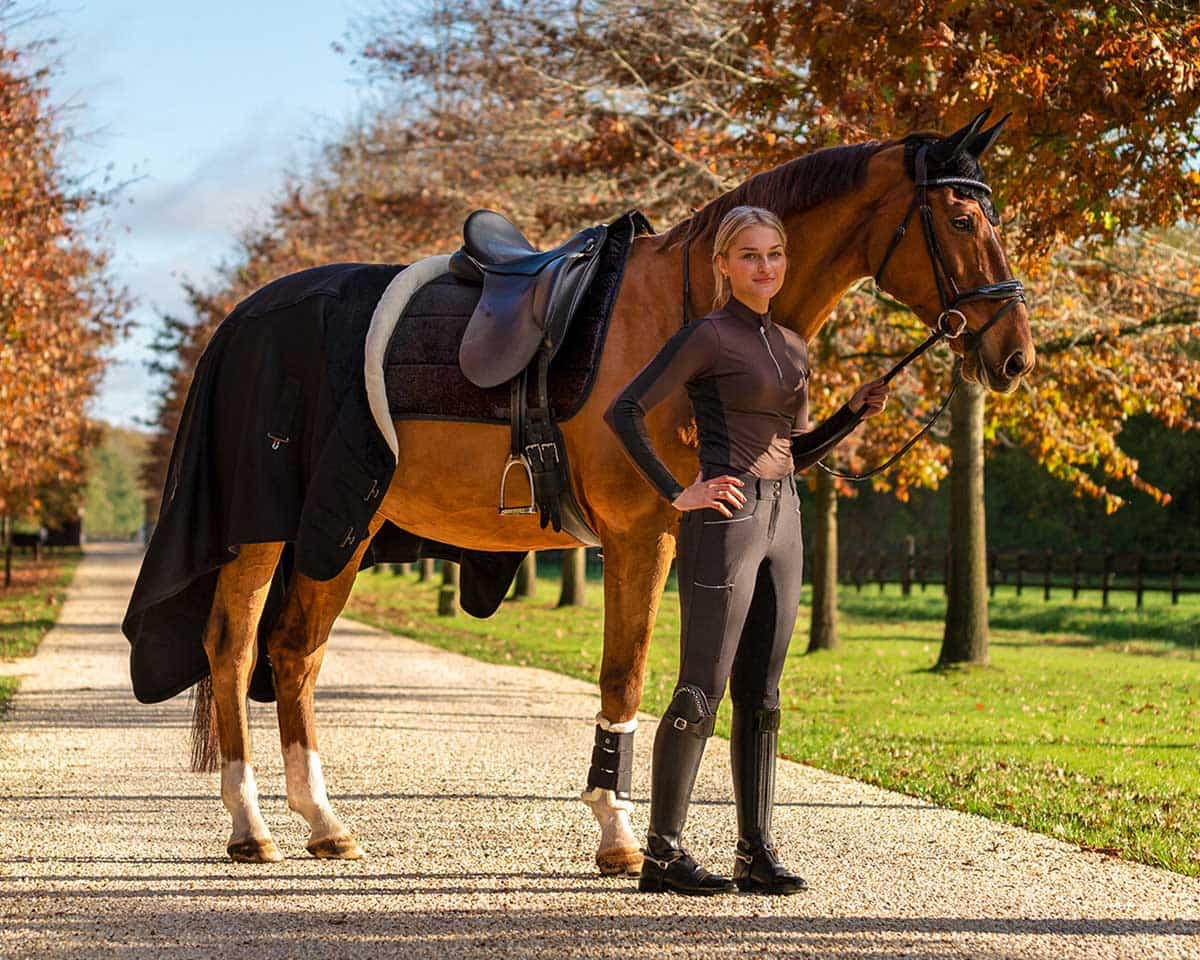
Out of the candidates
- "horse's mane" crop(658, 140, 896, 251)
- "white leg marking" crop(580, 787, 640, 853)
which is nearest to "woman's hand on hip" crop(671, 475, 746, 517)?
"horse's mane" crop(658, 140, 896, 251)

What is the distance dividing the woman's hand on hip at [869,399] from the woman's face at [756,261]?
1.75ft

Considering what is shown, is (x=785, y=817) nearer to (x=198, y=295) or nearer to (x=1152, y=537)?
(x=1152, y=537)

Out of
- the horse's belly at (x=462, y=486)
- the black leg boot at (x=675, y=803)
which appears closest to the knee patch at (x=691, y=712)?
the black leg boot at (x=675, y=803)

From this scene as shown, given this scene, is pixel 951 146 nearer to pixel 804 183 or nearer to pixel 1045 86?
pixel 804 183

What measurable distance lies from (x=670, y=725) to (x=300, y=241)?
27107 millimetres

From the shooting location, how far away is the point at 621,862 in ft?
17.6

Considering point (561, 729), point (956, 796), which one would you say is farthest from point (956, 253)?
point (561, 729)

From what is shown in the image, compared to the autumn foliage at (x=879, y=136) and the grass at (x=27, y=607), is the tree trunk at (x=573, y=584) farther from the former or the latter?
the grass at (x=27, y=607)

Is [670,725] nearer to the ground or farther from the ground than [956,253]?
nearer to the ground

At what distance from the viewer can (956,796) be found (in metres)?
7.56

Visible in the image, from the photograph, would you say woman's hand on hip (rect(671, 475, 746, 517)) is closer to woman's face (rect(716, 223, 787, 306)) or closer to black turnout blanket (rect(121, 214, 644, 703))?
woman's face (rect(716, 223, 787, 306))

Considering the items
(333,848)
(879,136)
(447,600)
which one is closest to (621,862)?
(333,848)

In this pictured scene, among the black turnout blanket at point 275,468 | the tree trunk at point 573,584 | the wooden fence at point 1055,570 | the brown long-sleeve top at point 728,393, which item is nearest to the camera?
the brown long-sleeve top at point 728,393

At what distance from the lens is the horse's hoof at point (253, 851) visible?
5.74m
